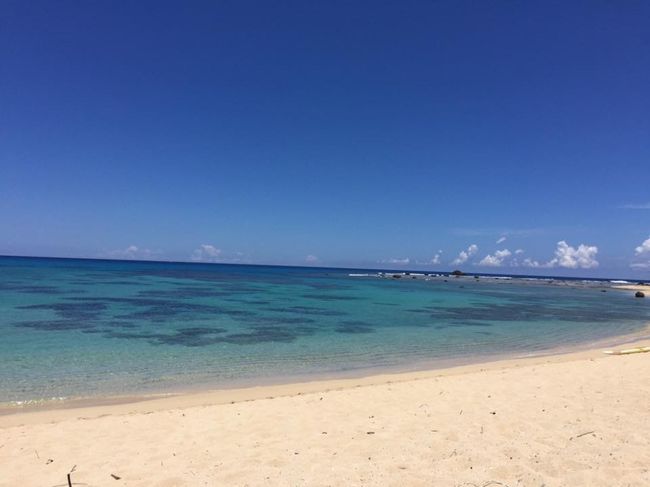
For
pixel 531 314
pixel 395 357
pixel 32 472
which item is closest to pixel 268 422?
pixel 32 472

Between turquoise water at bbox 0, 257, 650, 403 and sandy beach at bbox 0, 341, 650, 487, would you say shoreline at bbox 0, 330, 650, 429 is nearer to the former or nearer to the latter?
sandy beach at bbox 0, 341, 650, 487

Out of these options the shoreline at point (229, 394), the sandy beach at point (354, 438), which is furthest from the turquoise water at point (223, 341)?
the sandy beach at point (354, 438)

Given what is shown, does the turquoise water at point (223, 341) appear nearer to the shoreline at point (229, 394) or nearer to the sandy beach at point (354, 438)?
the shoreline at point (229, 394)

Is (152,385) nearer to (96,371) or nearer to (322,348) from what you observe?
(96,371)

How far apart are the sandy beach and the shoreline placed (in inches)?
3.7

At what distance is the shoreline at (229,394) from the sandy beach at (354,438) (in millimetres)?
95

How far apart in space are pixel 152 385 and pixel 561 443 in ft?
33.4

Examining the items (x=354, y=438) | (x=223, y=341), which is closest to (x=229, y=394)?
(x=354, y=438)

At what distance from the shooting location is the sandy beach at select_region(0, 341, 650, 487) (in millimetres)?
5820

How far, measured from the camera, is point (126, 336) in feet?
62.5

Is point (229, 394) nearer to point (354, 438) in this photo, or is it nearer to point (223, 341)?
point (354, 438)

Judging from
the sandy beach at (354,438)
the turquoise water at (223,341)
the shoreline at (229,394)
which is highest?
the sandy beach at (354,438)

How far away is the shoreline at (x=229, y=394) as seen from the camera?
9398 mm

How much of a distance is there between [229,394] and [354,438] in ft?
16.4
